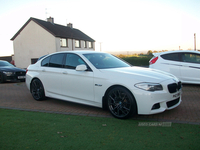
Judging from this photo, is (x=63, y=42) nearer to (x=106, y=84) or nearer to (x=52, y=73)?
(x=52, y=73)

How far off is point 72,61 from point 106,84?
1497 millimetres

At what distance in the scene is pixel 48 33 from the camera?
111 ft

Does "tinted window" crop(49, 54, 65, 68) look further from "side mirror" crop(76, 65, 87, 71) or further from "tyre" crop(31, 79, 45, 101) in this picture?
"side mirror" crop(76, 65, 87, 71)

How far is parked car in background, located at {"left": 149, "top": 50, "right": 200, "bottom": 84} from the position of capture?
891 cm

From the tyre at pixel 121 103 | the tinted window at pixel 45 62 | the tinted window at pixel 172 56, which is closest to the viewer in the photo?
the tyre at pixel 121 103

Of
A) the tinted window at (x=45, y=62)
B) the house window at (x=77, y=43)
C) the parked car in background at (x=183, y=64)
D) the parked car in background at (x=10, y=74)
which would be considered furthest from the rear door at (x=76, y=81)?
the house window at (x=77, y=43)

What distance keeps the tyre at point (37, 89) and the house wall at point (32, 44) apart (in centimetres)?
2730

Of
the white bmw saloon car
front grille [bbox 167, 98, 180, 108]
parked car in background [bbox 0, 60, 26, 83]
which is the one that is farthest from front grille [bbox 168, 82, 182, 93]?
parked car in background [bbox 0, 60, 26, 83]

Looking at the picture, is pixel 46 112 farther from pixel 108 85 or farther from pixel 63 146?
pixel 63 146

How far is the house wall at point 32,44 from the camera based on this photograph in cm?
3388

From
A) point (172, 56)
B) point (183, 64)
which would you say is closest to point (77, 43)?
point (172, 56)

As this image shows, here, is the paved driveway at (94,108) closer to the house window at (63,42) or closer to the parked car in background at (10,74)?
the parked car in background at (10,74)

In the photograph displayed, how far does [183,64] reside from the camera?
9141 millimetres

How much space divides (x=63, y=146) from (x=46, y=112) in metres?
2.25
